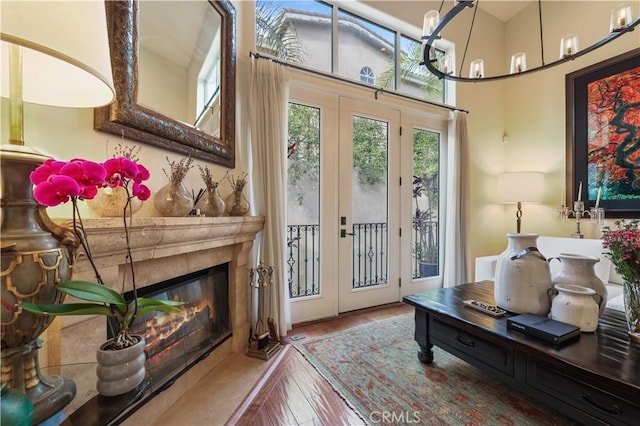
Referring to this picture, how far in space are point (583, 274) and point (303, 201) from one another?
7.37 feet

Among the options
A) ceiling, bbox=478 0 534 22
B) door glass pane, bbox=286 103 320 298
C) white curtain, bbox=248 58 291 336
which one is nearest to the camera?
white curtain, bbox=248 58 291 336

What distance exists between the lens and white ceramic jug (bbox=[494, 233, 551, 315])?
1.69m

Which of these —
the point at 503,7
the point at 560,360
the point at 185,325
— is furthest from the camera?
the point at 503,7

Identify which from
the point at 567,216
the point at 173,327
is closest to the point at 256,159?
the point at 173,327

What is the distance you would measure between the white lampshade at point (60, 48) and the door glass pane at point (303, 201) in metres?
2.06

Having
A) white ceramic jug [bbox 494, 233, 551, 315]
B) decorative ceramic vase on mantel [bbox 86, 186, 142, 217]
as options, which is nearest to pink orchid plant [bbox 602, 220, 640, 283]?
white ceramic jug [bbox 494, 233, 551, 315]

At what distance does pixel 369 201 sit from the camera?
11.1 ft

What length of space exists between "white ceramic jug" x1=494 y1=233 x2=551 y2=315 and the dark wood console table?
0.40ft

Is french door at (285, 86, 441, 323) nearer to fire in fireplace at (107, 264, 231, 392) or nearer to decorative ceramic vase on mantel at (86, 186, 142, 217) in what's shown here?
fire in fireplace at (107, 264, 231, 392)

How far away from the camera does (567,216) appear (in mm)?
3473

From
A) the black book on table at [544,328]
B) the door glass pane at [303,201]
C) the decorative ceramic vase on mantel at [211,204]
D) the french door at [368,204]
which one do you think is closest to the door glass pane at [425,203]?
the french door at [368,204]

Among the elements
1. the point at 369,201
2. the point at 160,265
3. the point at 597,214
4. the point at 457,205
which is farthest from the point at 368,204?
the point at 597,214

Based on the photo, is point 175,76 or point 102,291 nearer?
point 102,291

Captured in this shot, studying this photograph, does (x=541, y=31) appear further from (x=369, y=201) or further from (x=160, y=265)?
(x=160, y=265)
